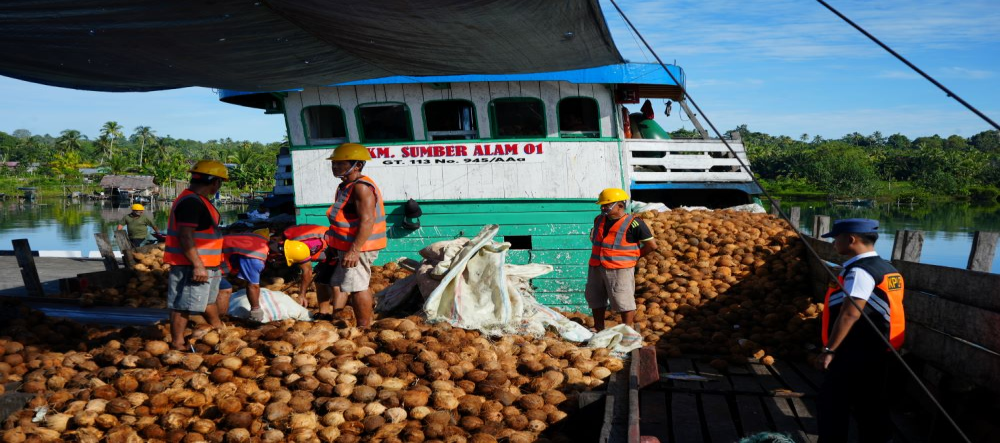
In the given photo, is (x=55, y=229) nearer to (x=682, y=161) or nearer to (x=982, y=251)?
(x=682, y=161)

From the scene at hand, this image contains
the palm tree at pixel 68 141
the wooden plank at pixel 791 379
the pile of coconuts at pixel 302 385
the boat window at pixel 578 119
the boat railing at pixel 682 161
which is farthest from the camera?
the palm tree at pixel 68 141

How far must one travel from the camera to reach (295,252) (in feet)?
22.6

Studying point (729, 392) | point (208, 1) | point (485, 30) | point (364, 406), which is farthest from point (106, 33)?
point (729, 392)

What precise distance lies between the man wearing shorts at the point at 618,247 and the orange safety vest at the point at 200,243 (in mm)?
3325

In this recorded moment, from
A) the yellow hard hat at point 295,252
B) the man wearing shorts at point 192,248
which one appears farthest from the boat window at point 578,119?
the man wearing shorts at point 192,248

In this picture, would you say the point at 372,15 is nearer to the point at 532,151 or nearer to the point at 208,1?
the point at 208,1

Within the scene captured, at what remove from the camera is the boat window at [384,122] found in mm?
10461

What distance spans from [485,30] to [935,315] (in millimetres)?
3802

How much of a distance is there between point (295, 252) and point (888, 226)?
3652 cm

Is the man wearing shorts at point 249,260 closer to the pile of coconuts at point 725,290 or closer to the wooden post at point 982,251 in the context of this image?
the pile of coconuts at point 725,290

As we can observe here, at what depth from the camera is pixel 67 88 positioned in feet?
19.6

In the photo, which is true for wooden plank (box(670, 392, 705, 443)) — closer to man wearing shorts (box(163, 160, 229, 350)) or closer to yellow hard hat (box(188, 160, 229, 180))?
man wearing shorts (box(163, 160, 229, 350))

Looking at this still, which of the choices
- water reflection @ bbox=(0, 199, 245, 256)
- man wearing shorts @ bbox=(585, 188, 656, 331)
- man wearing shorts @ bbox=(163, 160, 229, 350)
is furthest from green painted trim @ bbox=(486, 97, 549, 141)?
water reflection @ bbox=(0, 199, 245, 256)

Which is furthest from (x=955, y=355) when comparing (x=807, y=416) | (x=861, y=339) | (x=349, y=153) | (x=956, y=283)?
(x=349, y=153)
